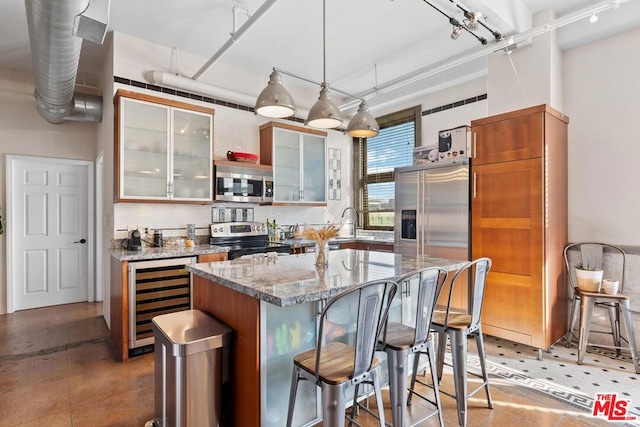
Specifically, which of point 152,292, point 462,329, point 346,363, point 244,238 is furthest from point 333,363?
point 244,238

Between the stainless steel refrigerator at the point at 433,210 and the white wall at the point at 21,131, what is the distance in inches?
183

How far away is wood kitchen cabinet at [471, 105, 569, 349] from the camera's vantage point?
3090mm

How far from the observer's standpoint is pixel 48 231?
15.9 feet

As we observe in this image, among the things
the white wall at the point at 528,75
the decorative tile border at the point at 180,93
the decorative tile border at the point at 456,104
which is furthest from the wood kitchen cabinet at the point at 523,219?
the decorative tile border at the point at 180,93

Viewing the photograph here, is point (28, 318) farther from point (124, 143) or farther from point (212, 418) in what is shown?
point (212, 418)

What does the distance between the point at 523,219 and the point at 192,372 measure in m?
3.01

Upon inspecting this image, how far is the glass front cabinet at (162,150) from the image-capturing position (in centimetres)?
350

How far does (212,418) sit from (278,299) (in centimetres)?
87

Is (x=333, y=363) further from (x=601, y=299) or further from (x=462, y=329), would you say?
(x=601, y=299)

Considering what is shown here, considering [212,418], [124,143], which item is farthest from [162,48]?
[212,418]

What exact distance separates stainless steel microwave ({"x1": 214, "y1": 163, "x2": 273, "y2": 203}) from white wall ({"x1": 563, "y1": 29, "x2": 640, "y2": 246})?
3421 millimetres

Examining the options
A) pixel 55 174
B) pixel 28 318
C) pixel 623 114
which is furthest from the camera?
pixel 55 174

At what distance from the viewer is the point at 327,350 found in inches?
67.9

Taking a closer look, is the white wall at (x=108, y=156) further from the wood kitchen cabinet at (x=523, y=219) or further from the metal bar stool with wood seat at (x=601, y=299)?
the metal bar stool with wood seat at (x=601, y=299)
